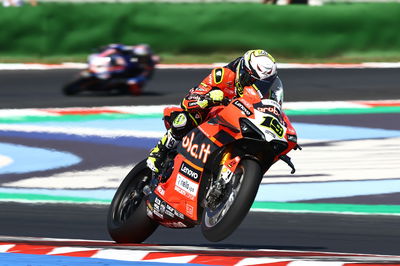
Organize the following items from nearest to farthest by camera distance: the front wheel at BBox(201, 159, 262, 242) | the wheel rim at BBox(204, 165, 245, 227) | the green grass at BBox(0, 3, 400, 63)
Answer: the front wheel at BBox(201, 159, 262, 242)
the wheel rim at BBox(204, 165, 245, 227)
the green grass at BBox(0, 3, 400, 63)

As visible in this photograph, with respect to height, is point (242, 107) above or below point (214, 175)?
above

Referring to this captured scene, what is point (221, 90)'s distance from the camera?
23.5 feet

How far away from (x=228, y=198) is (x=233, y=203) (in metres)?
0.14

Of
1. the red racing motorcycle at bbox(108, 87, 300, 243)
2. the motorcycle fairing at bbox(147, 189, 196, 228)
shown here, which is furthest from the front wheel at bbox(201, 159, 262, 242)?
the motorcycle fairing at bbox(147, 189, 196, 228)

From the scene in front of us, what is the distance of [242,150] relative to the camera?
669 centimetres

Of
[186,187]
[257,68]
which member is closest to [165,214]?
[186,187]

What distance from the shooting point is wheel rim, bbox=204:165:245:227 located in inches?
255

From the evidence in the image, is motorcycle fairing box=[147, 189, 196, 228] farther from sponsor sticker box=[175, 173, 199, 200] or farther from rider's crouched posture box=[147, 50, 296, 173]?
rider's crouched posture box=[147, 50, 296, 173]

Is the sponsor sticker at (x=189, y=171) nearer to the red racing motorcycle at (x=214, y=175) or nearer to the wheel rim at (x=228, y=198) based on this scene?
the red racing motorcycle at (x=214, y=175)

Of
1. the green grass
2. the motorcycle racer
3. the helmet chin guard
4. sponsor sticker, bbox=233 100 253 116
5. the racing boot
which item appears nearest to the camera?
sponsor sticker, bbox=233 100 253 116

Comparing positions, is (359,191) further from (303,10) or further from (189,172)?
(303,10)

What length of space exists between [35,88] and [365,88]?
502 cm

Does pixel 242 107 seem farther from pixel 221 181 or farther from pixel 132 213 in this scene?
pixel 132 213

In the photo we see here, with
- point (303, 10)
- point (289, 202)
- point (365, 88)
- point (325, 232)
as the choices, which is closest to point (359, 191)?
point (289, 202)
